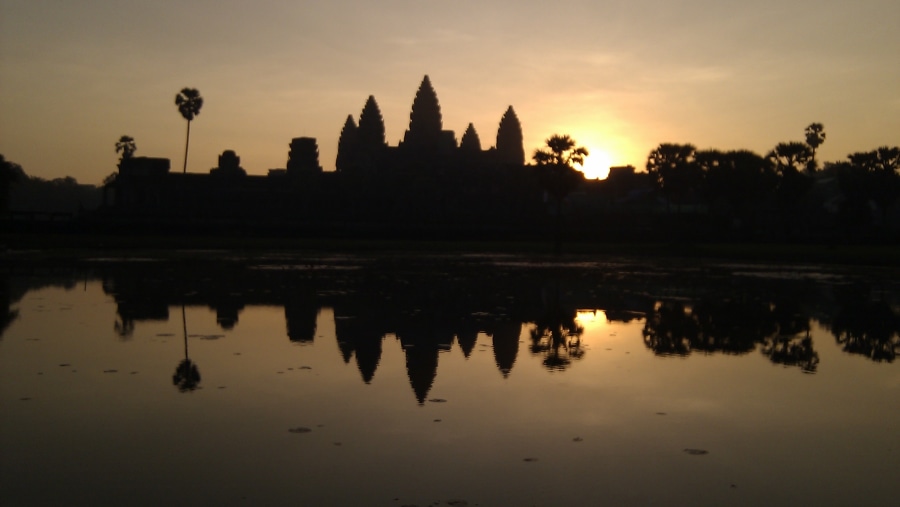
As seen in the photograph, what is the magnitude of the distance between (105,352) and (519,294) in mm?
10445

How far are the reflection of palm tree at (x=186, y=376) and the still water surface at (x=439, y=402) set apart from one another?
39 mm

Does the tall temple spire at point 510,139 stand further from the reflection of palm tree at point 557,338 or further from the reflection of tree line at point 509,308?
the reflection of palm tree at point 557,338

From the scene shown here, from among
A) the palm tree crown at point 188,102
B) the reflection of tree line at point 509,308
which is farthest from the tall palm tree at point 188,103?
the reflection of tree line at point 509,308

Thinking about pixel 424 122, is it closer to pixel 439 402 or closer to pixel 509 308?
pixel 509 308

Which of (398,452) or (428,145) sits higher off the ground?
(428,145)

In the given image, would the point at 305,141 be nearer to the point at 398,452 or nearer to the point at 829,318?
the point at 829,318

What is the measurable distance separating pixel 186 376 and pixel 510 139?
8649 cm

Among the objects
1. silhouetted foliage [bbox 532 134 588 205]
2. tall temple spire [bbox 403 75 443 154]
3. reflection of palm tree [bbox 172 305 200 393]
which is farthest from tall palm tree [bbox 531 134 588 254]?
reflection of palm tree [bbox 172 305 200 393]

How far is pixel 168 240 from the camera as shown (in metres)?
46.3

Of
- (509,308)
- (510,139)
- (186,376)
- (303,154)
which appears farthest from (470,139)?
(186,376)

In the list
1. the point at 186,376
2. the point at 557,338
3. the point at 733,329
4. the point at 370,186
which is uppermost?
the point at 370,186

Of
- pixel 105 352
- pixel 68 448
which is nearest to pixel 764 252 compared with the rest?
pixel 105 352

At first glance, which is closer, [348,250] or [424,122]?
[348,250]

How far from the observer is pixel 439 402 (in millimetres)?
8656
